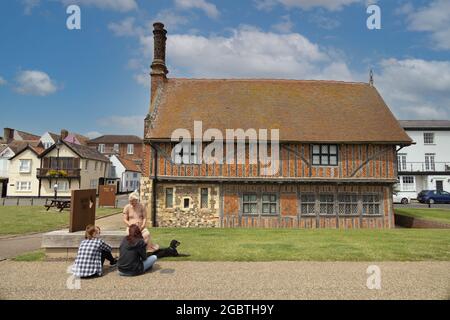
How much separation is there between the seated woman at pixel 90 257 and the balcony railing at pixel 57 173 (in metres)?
34.7

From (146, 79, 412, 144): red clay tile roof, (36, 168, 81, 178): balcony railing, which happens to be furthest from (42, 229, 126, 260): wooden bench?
(36, 168, 81, 178): balcony railing

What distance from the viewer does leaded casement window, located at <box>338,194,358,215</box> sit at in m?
16.7

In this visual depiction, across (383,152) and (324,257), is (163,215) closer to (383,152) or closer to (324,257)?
(324,257)

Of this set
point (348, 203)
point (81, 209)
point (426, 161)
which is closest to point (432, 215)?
point (348, 203)

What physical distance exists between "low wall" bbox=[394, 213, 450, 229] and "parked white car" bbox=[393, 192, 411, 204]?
14958 mm

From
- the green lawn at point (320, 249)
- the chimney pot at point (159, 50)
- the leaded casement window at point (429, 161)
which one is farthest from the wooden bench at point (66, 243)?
the leaded casement window at point (429, 161)

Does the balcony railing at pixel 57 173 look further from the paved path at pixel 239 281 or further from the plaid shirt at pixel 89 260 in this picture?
the plaid shirt at pixel 89 260

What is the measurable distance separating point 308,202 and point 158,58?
12.7 meters

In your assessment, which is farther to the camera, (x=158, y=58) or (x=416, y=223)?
(x=158, y=58)

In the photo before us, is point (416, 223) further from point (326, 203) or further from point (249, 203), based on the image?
point (249, 203)

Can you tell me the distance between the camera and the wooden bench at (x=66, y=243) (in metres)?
7.79

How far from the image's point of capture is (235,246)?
9.51m

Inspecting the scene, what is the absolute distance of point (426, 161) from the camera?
36656mm
